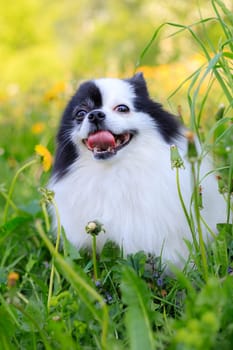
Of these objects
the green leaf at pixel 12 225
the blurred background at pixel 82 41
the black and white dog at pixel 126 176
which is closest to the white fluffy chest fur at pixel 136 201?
the black and white dog at pixel 126 176

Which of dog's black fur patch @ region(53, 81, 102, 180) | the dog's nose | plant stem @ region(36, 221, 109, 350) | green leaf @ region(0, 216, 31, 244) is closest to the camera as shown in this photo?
plant stem @ region(36, 221, 109, 350)

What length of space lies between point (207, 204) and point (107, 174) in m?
0.35

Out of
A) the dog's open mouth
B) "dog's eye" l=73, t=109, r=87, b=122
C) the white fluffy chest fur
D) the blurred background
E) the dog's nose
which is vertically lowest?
the white fluffy chest fur

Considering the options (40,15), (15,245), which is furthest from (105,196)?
(40,15)

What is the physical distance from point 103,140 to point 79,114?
0.60 ft

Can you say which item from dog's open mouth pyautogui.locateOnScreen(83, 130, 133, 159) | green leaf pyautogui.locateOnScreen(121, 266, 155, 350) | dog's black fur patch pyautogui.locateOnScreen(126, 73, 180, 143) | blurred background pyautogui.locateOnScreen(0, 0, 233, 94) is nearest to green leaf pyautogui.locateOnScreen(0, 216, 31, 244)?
dog's open mouth pyautogui.locateOnScreen(83, 130, 133, 159)

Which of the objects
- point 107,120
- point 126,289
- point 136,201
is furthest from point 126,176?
point 126,289

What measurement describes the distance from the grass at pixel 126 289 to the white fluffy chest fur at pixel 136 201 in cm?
8

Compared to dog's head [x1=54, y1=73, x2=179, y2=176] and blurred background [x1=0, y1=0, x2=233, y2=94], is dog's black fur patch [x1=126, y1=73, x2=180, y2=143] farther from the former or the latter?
blurred background [x1=0, y1=0, x2=233, y2=94]

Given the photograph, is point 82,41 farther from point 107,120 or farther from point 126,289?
point 126,289

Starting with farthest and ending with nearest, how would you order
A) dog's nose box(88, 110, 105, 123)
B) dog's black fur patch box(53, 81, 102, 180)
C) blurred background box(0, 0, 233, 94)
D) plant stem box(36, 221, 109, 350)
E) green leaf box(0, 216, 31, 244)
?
blurred background box(0, 0, 233, 94) → green leaf box(0, 216, 31, 244) → dog's black fur patch box(53, 81, 102, 180) → dog's nose box(88, 110, 105, 123) → plant stem box(36, 221, 109, 350)

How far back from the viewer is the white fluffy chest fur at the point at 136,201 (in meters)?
2.03

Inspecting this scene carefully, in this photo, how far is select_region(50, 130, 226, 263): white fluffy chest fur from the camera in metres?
2.03

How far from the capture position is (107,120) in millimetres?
1979
